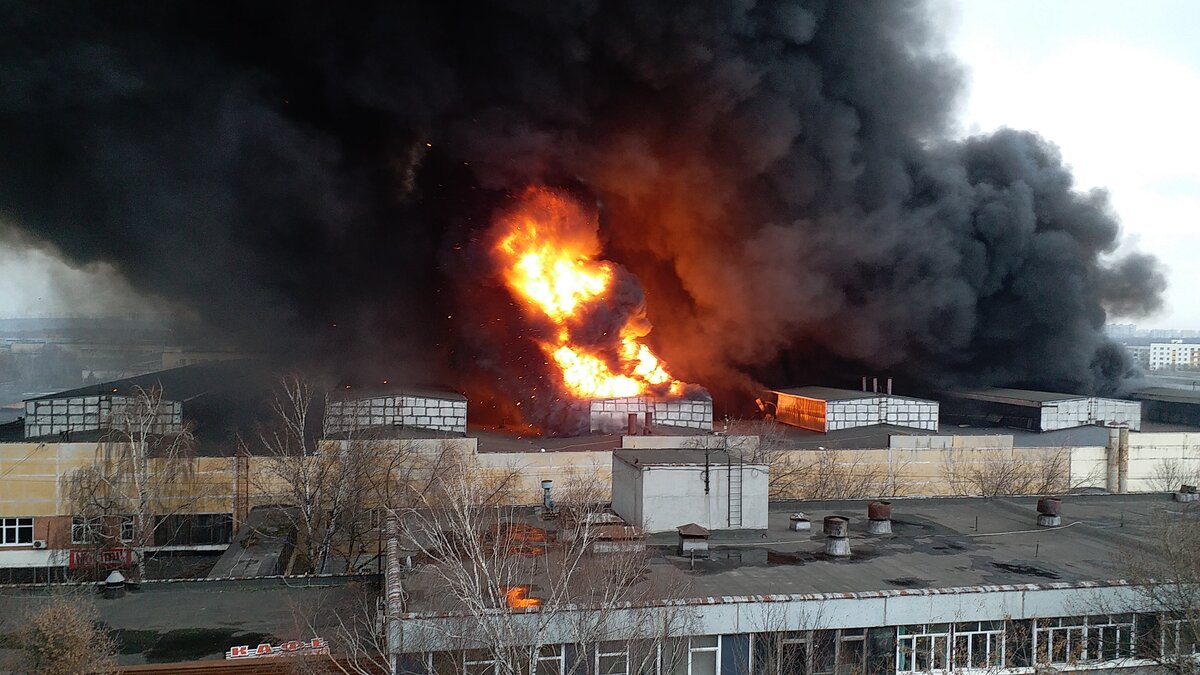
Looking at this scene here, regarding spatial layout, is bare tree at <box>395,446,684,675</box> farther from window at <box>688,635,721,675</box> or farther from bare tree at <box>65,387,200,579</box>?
bare tree at <box>65,387,200,579</box>

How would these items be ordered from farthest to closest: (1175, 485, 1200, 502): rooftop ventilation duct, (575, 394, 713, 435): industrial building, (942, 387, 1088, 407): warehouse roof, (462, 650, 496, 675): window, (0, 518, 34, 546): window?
(942, 387, 1088, 407): warehouse roof
(575, 394, 713, 435): industrial building
(0, 518, 34, 546): window
(1175, 485, 1200, 502): rooftop ventilation duct
(462, 650, 496, 675): window

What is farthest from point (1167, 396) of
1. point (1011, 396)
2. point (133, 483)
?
point (133, 483)

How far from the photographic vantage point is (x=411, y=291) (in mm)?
45969

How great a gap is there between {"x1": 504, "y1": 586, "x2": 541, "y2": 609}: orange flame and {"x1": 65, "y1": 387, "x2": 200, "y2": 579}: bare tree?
1325cm

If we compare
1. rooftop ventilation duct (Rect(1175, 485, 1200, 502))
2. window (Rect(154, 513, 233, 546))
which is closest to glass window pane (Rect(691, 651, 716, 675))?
rooftop ventilation duct (Rect(1175, 485, 1200, 502))

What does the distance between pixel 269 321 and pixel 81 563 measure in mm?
20607

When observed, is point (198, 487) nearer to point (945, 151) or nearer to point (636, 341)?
point (636, 341)

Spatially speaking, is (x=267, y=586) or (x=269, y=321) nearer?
(x=267, y=586)

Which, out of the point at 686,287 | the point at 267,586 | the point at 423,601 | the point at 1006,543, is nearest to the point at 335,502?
the point at 267,586

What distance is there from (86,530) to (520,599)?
16.6 metres

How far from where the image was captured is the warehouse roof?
39.2 meters

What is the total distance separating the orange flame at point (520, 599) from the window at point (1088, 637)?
7321 mm

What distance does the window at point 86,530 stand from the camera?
75.5 ft

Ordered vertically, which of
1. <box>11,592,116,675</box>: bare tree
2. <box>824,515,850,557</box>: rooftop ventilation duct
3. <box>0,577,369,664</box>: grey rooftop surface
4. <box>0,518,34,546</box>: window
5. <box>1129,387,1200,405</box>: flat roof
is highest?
<box>1129,387,1200,405</box>: flat roof
